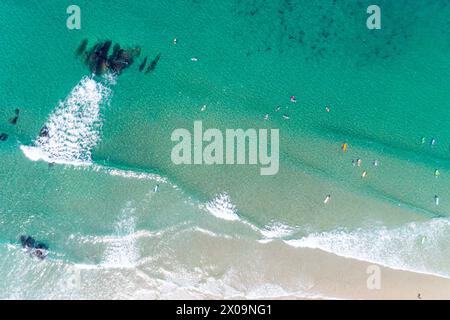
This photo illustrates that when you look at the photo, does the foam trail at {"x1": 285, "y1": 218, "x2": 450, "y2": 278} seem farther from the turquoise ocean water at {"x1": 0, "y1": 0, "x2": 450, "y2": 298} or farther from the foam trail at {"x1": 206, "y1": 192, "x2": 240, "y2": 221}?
the foam trail at {"x1": 206, "y1": 192, "x2": 240, "y2": 221}

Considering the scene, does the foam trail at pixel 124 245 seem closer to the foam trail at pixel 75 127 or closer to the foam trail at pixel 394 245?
the foam trail at pixel 75 127

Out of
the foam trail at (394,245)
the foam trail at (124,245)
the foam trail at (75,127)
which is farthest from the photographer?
the foam trail at (75,127)

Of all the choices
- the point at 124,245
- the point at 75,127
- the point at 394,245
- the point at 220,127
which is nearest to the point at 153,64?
the point at 220,127

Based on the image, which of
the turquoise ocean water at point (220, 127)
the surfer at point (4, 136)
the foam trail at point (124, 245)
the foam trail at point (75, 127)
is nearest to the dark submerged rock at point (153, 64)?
the turquoise ocean water at point (220, 127)

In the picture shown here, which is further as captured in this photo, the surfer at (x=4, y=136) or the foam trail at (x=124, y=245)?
the surfer at (x=4, y=136)

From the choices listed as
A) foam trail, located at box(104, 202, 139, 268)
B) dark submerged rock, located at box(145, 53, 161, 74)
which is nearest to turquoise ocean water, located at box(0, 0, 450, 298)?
foam trail, located at box(104, 202, 139, 268)

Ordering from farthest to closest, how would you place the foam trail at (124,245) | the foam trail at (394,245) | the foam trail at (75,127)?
the foam trail at (75,127) → the foam trail at (394,245) → the foam trail at (124,245)
